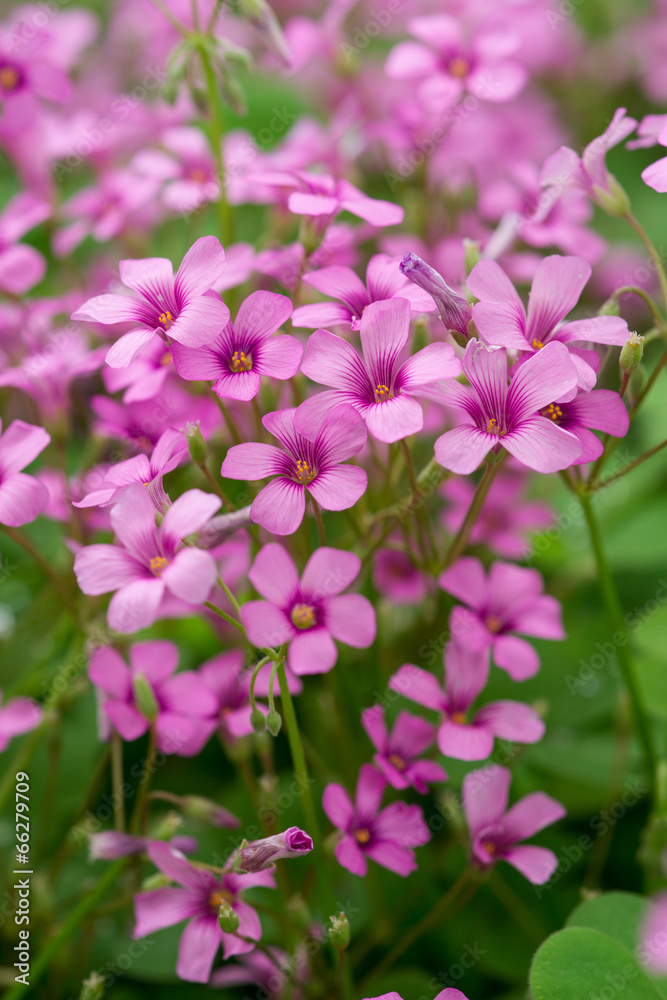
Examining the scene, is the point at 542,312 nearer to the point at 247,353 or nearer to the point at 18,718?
the point at 247,353

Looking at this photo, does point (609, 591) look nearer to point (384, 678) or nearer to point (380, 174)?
point (384, 678)

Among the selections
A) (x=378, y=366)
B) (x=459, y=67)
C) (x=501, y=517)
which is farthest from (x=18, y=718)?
(x=459, y=67)

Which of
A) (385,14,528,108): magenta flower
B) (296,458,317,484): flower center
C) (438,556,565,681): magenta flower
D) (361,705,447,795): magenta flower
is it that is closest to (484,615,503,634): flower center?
(438,556,565,681): magenta flower

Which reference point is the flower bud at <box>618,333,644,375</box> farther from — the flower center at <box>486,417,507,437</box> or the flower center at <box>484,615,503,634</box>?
the flower center at <box>484,615,503,634</box>

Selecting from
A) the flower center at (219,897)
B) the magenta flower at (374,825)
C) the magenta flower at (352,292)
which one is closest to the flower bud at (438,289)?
the magenta flower at (352,292)

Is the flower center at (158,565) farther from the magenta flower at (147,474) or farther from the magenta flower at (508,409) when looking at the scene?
the magenta flower at (508,409)
